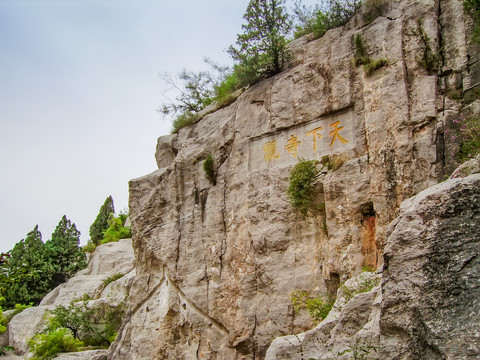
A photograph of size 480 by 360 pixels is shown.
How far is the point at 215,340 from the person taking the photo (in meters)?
10.4

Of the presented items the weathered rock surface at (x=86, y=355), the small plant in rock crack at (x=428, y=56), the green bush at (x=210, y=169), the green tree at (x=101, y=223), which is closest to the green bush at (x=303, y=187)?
the green bush at (x=210, y=169)

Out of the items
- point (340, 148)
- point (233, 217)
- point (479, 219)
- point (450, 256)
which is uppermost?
point (340, 148)

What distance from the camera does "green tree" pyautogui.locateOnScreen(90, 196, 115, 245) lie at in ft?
79.3

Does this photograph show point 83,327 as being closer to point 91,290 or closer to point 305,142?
point 91,290

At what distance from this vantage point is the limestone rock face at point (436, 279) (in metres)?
4.48

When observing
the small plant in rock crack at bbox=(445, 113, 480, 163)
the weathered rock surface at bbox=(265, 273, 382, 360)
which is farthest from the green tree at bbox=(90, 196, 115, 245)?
the weathered rock surface at bbox=(265, 273, 382, 360)

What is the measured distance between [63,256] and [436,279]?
19113mm

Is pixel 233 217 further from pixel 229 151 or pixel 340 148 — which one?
pixel 340 148

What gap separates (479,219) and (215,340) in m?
6.81

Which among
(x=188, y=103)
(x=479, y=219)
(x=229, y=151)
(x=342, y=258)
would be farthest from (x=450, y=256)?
(x=188, y=103)

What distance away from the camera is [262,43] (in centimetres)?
1197

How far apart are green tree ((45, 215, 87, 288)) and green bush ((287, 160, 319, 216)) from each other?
13833 millimetres

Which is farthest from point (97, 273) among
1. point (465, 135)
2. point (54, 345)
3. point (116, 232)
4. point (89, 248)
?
point (465, 135)

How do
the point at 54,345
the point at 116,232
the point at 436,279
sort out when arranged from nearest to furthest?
the point at 436,279 < the point at 54,345 < the point at 116,232
